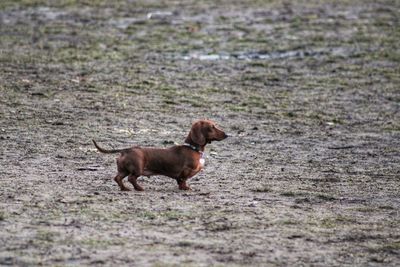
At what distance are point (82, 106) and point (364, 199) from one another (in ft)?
17.7

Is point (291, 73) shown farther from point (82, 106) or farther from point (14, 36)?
point (14, 36)

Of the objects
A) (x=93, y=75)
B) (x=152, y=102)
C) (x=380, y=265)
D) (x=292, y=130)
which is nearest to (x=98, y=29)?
(x=93, y=75)

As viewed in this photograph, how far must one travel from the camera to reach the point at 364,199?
8.97 m

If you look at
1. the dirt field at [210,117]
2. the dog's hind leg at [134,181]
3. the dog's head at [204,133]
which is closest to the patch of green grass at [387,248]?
the dirt field at [210,117]

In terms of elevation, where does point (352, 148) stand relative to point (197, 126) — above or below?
below

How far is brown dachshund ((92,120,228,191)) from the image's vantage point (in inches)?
339

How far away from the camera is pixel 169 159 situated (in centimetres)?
875

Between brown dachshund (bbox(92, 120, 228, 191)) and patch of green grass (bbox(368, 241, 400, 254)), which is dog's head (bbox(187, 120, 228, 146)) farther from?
patch of green grass (bbox(368, 241, 400, 254))

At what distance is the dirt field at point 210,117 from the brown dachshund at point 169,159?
190mm

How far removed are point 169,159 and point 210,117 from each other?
4.56 metres

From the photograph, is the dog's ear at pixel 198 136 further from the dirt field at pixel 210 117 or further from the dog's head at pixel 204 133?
the dirt field at pixel 210 117

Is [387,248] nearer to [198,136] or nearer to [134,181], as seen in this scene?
[198,136]

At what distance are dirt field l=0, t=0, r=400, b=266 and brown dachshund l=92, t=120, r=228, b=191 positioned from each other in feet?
0.62

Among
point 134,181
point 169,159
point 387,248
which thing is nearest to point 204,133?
point 169,159
